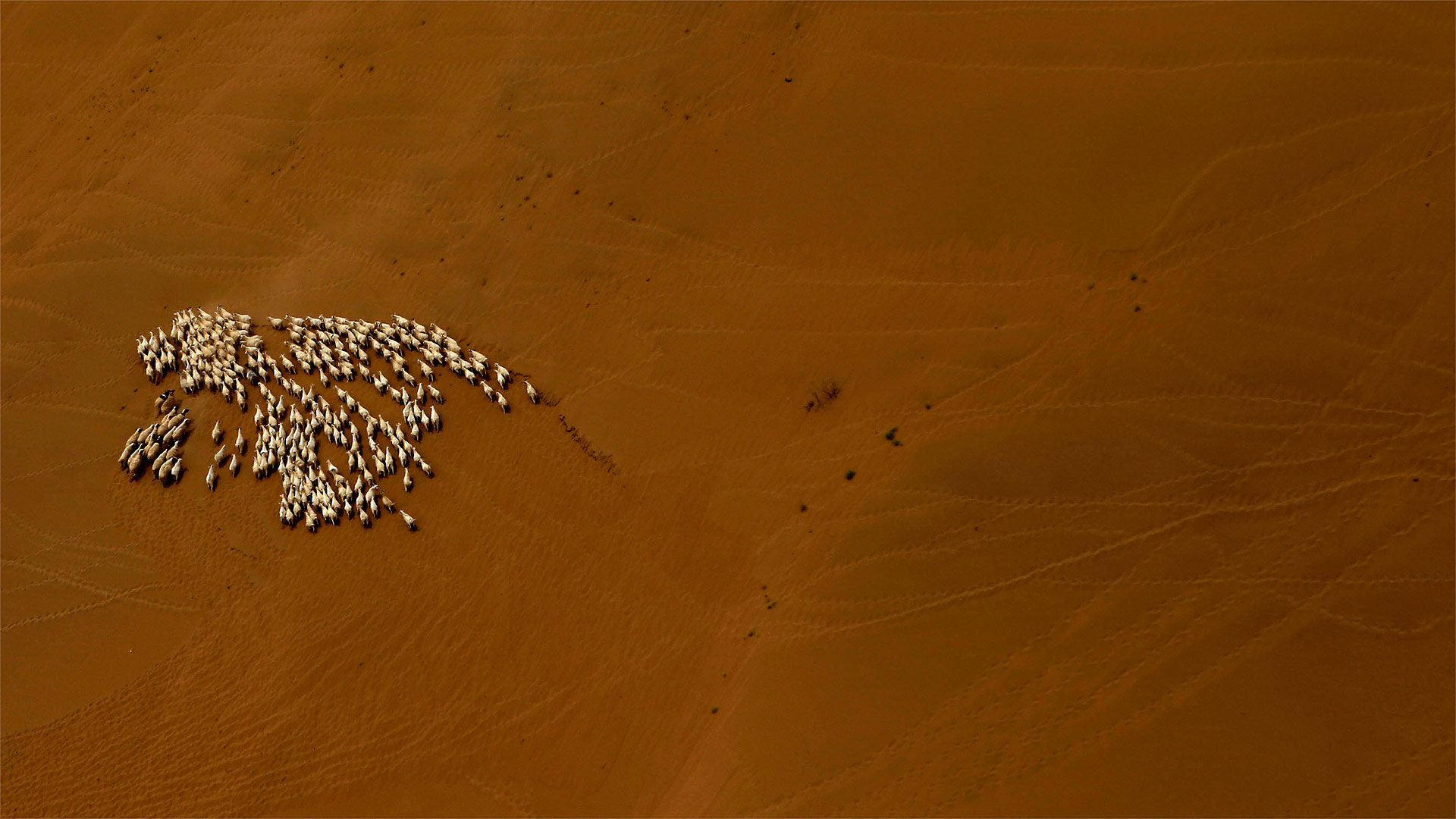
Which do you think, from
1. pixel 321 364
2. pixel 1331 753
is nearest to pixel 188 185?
pixel 321 364

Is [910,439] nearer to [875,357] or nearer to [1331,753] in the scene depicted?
[875,357]

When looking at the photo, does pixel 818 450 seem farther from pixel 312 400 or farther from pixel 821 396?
pixel 312 400

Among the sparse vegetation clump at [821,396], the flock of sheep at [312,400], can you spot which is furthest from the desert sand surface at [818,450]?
the flock of sheep at [312,400]

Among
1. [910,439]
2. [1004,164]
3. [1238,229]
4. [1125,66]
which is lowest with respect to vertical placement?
[910,439]

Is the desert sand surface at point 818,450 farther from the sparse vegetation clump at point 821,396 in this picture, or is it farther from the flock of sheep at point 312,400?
the flock of sheep at point 312,400

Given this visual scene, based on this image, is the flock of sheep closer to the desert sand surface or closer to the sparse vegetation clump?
the desert sand surface

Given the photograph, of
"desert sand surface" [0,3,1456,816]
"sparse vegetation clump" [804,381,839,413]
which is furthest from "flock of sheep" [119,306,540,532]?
"sparse vegetation clump" [804,381,839,413]

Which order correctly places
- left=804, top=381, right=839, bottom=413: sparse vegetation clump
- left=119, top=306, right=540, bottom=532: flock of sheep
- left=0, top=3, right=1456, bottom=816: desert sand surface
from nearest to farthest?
1. left=0, top=3, right=1456, bottom=816: desert sand surface
2. left=804, top=381, right=839, bottom=413: sparse vegetation clump
3. left=119, top=306, right=540, bottom=532: flock of sheep
